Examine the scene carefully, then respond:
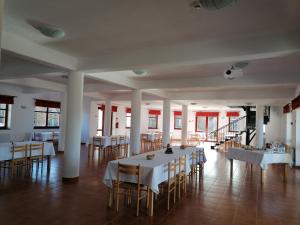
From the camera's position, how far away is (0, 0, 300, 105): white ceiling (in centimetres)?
309

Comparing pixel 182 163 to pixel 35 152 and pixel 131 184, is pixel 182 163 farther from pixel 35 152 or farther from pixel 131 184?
pixel 35 152

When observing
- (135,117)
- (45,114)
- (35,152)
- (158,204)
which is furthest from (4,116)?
(158,204)

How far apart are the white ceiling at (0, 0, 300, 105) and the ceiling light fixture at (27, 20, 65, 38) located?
11 cm

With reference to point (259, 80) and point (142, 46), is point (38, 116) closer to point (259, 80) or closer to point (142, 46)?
point (142, 46)

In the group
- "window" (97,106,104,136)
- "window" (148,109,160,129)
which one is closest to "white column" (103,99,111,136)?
"window" (97,106,104,136)

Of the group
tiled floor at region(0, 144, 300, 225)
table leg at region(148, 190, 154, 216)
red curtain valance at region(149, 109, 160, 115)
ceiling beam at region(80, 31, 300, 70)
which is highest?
ceiling beam at region(80, 31, 300, 70)

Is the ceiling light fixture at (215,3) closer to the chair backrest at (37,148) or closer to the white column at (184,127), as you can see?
the chair backrest at (37,148)

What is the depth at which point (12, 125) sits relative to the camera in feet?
34.3

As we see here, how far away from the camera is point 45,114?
12766mm

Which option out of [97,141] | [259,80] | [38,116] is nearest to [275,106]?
[259,80]

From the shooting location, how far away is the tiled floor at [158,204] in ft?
11.3

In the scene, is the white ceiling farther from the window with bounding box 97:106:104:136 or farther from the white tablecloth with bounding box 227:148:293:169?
the window with bounding box 97:106:104:136

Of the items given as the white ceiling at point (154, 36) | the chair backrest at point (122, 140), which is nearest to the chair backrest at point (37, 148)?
the white ceiling at point (154, 36)

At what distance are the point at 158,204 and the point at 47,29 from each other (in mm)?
3524
